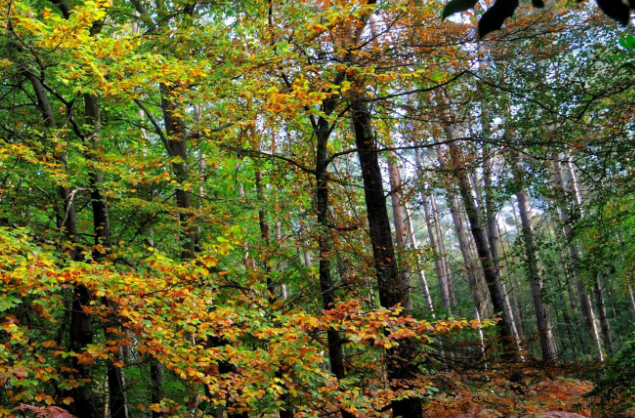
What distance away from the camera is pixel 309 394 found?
5883 mm

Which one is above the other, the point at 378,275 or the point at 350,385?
the point at 378,275

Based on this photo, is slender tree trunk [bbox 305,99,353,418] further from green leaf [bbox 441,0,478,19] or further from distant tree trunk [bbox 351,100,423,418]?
green leaf [bbox 441,0,478,19]

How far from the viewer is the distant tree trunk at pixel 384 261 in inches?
259

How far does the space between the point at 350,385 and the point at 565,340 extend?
25.1 metres

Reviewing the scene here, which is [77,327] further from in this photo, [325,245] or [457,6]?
[457,6]

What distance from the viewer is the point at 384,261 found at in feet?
23.2

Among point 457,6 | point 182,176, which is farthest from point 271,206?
point 457,6

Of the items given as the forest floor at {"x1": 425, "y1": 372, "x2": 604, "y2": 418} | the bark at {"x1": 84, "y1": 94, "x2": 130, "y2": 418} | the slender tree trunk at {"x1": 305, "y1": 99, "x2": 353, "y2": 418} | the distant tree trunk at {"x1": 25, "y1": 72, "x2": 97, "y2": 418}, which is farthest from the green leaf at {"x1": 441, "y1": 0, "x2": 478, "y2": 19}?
the bark at {"x1": 84, "y1": 94, "x2": 130, "y2": 418}

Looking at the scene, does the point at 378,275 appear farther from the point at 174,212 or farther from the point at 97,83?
the point at 97,83

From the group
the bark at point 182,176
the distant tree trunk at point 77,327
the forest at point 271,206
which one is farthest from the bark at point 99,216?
the bark at point 182,176

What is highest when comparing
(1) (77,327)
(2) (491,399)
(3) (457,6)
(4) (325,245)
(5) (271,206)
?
(5) (271,206)

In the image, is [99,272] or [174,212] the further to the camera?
[174,212]

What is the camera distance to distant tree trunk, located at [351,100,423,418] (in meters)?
6.57

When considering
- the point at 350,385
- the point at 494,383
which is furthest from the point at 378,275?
the point at 494,383
